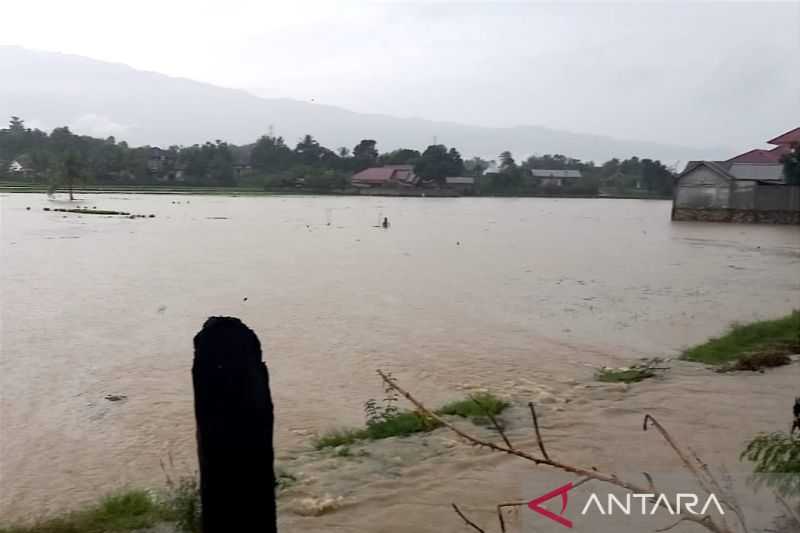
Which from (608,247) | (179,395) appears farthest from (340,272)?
(608,247)

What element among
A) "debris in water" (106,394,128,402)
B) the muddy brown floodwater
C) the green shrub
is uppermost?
the green shrub

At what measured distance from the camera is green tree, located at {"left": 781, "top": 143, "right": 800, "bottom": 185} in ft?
98.2

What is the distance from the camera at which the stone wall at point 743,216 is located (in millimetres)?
32031

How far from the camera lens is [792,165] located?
30.2 metres

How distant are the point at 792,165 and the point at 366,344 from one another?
27252 millimetres

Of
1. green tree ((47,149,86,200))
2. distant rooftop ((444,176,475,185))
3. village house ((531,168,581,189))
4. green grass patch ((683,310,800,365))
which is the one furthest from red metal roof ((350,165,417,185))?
green grass patch ((683,310,800,365))

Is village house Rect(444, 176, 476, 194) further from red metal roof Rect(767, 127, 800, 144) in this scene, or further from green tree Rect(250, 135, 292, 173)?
red metal roof Rect(767, 127, 800, 144)

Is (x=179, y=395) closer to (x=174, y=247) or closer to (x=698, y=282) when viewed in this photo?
(x=698, y=282)

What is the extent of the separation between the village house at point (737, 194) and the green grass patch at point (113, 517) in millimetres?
32895

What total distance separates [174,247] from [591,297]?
12804 mm

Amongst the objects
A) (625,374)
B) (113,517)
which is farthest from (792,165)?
(113,517)

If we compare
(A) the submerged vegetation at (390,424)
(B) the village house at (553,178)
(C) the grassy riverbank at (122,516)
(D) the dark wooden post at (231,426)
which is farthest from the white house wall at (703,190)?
(B) the village house at (553,178)

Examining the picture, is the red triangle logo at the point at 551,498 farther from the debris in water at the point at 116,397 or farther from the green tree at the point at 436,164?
the green tree at the point at 436,164

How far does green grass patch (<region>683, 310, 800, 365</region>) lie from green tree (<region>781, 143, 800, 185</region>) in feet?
77.8
